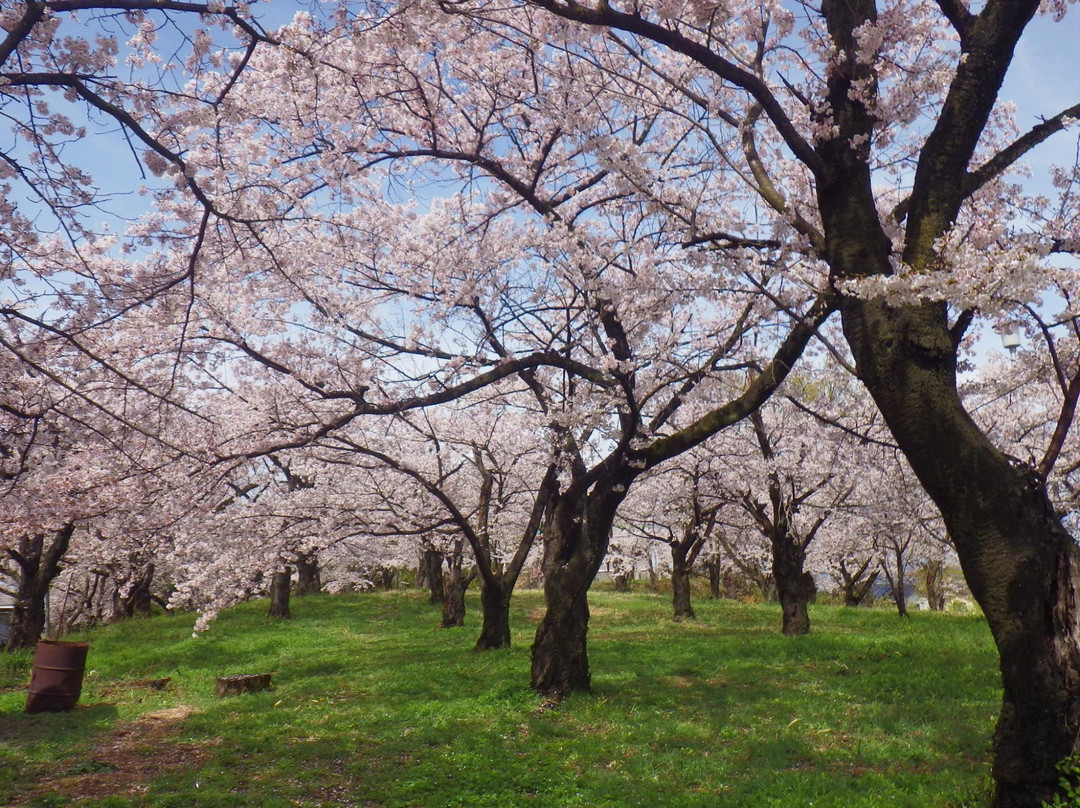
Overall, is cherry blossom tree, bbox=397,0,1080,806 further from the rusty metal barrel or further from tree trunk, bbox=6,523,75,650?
tree trunk, bbox=6,523,75,650

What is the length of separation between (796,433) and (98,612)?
27759mm

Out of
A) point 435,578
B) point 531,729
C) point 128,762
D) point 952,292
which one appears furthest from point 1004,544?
point 435,578

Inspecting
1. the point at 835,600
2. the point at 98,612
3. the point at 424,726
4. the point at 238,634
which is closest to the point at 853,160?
the point at 424,726

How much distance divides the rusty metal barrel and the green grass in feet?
1.08

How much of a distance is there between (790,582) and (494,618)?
6840 mm

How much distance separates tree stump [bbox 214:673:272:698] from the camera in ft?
41.8

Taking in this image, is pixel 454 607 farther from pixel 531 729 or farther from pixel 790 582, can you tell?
pixel 531 729

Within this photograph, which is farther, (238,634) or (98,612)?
(98,612)

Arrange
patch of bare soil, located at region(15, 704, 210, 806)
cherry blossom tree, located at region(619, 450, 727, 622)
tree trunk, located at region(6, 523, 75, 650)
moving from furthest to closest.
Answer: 1. cherry blossom tree, located at region(619, 450, 727, 622)
2. tree trunk, located at region(6, 523, 75, 650)
3. patch of bare soil, located at region(15, 704, 210, 806)

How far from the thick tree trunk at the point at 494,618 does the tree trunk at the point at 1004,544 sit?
11.5 metres

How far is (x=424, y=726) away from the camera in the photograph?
9508 millimetres

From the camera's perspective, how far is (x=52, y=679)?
447 inches

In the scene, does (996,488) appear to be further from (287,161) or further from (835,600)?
(835,600)

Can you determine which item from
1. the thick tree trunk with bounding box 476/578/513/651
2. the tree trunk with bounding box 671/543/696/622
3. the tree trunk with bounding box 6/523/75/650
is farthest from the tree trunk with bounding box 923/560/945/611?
the tree trunk with bounding box 6/523/75/650
